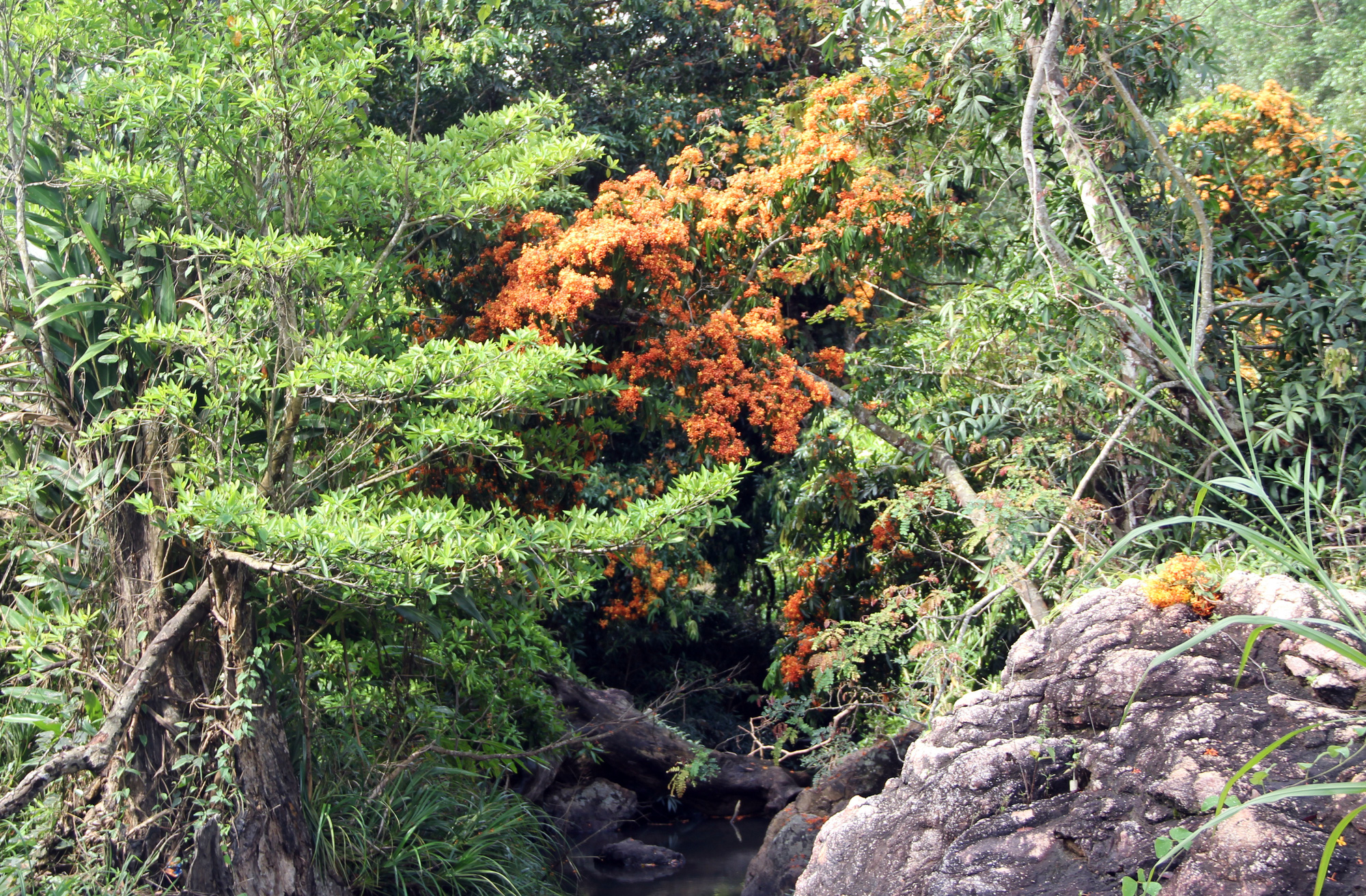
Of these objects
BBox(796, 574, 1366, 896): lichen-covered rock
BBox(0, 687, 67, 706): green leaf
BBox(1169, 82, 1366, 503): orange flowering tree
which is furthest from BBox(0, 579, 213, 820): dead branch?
BBox(1169, 82, 1366, 503): orange flowering tree

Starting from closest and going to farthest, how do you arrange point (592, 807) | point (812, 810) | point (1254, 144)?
point (1254, 144) < point (812, 810) < point (592, 807)

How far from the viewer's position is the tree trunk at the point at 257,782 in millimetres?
4168

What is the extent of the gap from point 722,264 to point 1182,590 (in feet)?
10.8

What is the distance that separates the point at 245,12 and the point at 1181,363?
3972 mm

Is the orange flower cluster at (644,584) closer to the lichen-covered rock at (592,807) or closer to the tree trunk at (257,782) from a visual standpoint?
the lichen-covered rock at (592,807)

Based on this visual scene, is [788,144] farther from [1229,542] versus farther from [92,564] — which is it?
[92,564]

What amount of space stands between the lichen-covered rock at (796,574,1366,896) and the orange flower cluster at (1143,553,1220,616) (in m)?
0.04

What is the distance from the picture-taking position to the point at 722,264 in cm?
634

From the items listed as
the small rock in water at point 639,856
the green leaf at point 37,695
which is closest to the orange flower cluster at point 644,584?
the small rock in water at point 639,856

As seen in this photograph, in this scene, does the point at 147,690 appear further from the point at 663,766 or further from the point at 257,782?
the point at 663,766

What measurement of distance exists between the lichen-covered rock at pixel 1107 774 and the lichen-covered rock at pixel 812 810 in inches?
63.6

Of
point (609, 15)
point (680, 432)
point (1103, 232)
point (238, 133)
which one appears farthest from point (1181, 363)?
point (609, 15)

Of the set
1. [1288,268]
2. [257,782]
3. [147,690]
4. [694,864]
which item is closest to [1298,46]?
[1288,268]

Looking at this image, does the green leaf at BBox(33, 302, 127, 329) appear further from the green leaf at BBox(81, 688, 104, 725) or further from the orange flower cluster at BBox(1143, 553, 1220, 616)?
the orange flower cluster at BBox(1143, 553, 1220, 616)
